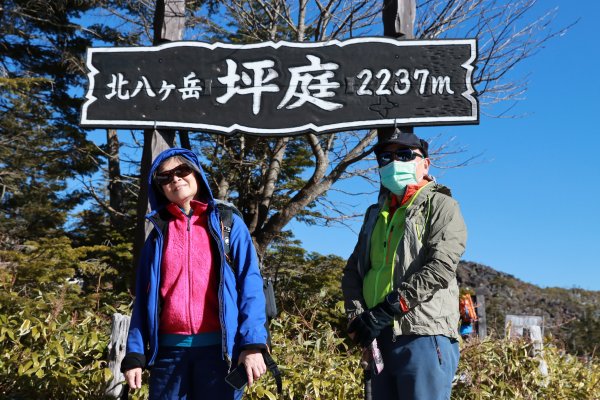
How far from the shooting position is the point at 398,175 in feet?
10.8

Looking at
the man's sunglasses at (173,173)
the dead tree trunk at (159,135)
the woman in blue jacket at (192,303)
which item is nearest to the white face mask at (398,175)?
the woman in blue jacket at (192,303)

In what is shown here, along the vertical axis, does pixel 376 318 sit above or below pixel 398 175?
below

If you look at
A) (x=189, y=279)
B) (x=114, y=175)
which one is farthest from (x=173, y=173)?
(x=114, y=175)

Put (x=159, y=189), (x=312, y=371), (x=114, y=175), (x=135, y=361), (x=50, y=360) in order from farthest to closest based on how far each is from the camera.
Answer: (x=114, y=175)
(x=312, y=371)
(x=50, y=360)
(x=159, y=189)
(x=135, y=361)

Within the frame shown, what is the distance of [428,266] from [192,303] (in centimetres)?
108

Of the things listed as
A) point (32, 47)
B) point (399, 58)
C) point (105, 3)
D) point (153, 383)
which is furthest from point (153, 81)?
point (32, 47)

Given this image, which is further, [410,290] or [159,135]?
[159,135]

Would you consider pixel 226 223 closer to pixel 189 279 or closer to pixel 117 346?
pixel 189 279

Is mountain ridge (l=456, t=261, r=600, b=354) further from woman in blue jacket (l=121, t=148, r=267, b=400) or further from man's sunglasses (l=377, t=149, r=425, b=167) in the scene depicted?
woman in blue jacket (l=121, t=148, r=267, b=400)

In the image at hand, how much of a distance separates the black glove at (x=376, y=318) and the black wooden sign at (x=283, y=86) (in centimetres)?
271

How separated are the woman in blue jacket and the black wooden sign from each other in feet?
8.76

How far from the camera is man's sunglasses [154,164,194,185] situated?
296cm

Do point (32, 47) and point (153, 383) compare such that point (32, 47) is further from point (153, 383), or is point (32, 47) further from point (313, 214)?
point (153, 383)

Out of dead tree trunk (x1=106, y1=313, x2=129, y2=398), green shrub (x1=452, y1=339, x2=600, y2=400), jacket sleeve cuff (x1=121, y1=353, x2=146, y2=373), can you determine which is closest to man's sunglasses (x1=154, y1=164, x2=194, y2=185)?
jacket sleeve cuff (x1=121, y1=353, x2=146, y2=373)
